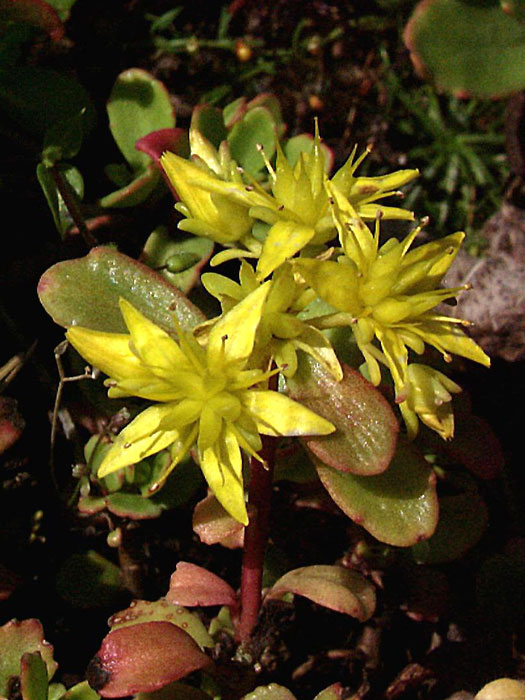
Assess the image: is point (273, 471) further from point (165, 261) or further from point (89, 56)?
point (89, 56)

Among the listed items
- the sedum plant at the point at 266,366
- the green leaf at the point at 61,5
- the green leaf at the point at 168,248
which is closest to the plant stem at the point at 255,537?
the sedum plant at the point at 266,366

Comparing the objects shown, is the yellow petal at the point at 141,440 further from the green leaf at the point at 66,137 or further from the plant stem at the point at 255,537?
the green leaf at the point at 66,137

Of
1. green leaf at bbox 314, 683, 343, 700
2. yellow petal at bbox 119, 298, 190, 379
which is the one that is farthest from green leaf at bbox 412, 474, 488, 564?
yellow petal at bbox 119, 298, 190, 379

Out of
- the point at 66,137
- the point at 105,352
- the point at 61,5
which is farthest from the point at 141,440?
the point at 61,5

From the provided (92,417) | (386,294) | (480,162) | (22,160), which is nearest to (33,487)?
(92,417)

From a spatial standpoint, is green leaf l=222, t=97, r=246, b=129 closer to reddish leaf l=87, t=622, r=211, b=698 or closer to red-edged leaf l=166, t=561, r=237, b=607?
red-edged leaf l=166, t=561, r=237, b=607

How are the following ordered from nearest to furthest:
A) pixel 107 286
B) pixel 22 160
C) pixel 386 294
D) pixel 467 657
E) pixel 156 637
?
pixel 386 294, pixel 156 637, pixel 107 286, pixel 467 657, pixel 22 160

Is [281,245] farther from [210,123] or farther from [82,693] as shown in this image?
[82,693]
